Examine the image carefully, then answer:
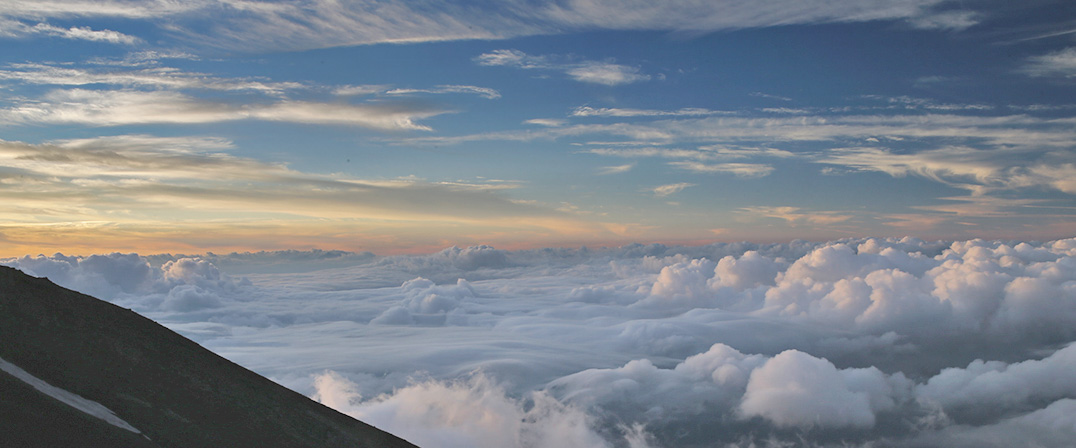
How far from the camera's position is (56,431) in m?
39.5

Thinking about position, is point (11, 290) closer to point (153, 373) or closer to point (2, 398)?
point (153, 373)

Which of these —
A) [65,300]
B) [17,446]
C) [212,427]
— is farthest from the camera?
[65,300]

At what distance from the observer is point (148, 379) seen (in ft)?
198

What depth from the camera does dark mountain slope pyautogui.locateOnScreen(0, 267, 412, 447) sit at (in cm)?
5238

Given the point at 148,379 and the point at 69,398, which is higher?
the point at 69,398

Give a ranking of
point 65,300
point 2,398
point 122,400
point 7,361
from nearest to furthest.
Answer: point 2,398, point 7,361, point 122,400, point 65,300

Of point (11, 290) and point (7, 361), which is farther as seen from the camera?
point (11, 290)

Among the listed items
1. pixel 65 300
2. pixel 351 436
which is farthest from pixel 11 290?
pixel 351 436

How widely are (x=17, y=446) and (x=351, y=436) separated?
41421mm

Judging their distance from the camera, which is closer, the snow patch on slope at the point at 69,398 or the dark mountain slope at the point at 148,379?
the snow patch on slope at the point at 69,398

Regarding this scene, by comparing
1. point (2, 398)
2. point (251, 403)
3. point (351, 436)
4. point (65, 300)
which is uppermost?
point (65, 300)

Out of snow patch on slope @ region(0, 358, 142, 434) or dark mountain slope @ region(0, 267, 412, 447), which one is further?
dark mountain slope @ region(0, 267, 412, 447)

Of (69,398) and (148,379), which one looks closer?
(69,398)

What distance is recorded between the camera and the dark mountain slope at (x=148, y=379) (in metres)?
52.4
